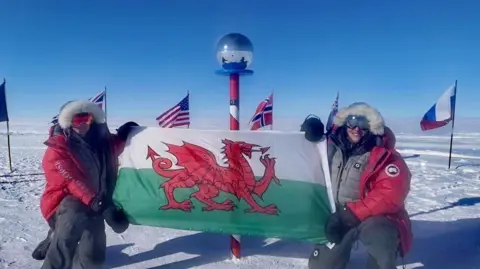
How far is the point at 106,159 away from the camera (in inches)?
148

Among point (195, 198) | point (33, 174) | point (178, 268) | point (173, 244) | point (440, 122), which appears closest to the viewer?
point (195, 198)

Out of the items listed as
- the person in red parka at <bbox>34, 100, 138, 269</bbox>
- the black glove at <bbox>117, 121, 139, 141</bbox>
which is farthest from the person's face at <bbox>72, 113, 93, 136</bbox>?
the black glove at <bbox>117, 121, 139, 141</bbox>

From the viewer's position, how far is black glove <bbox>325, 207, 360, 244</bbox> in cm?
327

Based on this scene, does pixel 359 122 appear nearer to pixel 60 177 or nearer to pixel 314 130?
pixel 314 130

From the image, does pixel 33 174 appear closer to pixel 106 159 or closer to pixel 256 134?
pixel 106 159

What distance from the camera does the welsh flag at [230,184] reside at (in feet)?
11.9

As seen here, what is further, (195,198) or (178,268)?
(178,268)

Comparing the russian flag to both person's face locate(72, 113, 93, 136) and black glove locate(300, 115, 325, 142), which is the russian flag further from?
person's face locate(72, 113, 93, 136)

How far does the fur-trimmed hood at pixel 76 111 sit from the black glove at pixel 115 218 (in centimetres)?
91

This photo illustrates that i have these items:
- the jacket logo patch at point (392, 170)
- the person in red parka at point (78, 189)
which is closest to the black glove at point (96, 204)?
the person in red parka at point (78, 189)

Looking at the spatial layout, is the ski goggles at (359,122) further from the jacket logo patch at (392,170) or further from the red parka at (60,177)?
the red parka at (60,177)

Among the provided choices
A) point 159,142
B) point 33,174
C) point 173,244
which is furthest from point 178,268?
point 33,174

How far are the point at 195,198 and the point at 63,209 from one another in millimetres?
1206

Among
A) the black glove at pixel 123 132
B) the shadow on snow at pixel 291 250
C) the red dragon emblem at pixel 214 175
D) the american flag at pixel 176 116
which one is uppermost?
the american flag at pixel 176 116
